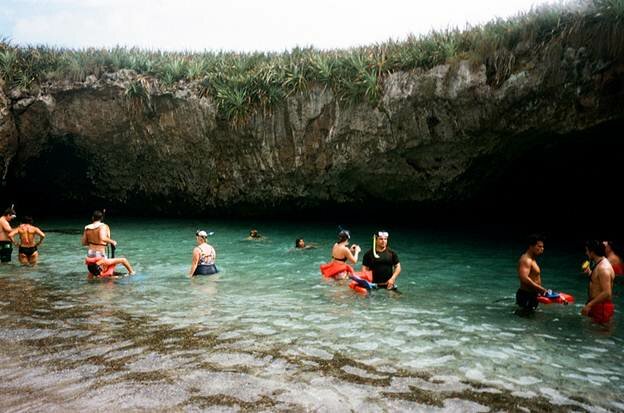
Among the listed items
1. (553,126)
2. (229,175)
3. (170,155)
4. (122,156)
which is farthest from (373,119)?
(122,156)

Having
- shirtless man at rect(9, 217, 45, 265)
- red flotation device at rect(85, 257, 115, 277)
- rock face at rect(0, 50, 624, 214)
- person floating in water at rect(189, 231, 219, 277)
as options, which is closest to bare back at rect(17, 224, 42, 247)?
shirtless man at rect(9, 217, 45, 265)

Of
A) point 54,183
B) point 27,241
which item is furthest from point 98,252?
point 54,183

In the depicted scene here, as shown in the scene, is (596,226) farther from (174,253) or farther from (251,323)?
(251,323)

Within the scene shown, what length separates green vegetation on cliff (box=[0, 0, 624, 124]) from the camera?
1467 centimetres

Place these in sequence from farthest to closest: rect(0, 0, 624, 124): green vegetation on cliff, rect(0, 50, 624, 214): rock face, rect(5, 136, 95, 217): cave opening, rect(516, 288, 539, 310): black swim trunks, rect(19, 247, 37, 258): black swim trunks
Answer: rect(5, 136, 95, 217): cave opening
rect(0, 50, 624, 214): rock face
rect(0, 0, 624, 124): green vegetation on cliff
rect(19, 247, 37, 258): black swim trunks
rect(516, 288, 539, 310): black swim trunks

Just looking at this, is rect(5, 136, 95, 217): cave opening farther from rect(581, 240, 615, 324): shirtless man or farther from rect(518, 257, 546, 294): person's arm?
rect(581, 240, 615, 324): shirtless man

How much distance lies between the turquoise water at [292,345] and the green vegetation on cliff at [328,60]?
6849mm

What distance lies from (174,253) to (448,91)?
10.1 meters

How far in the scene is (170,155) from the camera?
23.2 m

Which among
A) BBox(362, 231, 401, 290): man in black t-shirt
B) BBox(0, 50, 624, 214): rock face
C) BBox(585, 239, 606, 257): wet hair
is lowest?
BBox(362, 231, 401, 290): man in black t-shirt

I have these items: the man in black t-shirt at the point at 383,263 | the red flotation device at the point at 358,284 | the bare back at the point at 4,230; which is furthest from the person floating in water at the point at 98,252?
the man in black t-shirt at the point at 383,263

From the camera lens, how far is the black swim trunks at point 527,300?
8812 mm

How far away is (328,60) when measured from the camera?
19.0 meters

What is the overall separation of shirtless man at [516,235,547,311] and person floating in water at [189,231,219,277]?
6850 mm
